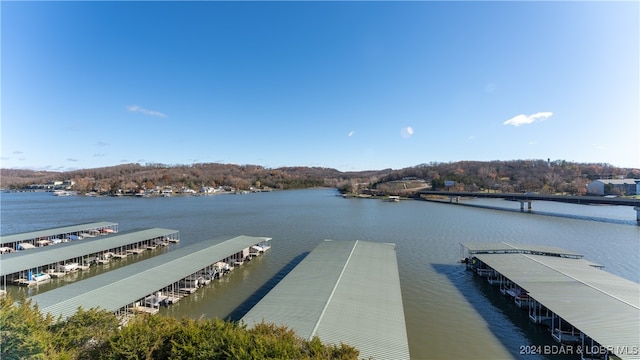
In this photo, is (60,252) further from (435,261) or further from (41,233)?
(435,261)

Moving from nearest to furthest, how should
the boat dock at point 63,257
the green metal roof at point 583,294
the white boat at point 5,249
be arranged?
the green metal roof at point 583,294 → the boat dock at point 63,257 → the white boat at point 5,249

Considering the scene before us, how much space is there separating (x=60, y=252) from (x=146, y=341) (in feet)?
53.4

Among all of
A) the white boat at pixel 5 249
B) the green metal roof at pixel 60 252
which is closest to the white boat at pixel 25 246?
the white boat at pixel 5 249

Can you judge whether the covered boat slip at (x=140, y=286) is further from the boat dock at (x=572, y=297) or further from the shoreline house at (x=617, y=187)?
the shoreline house at (x=617, y=187)

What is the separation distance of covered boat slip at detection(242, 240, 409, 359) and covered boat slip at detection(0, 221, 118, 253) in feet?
69.3

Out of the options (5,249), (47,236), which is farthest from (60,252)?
(47,236)

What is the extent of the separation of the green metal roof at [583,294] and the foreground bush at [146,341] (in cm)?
755

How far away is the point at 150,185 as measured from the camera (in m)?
103

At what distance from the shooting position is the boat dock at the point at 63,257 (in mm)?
15312

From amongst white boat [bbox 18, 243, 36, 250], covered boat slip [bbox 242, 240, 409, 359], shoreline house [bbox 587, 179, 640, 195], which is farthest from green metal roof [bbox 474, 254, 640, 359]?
shoreline house [bbox 587, 179, 640, 195]

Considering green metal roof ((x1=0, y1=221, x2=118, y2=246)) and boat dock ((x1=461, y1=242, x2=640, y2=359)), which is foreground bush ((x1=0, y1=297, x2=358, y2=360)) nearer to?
boat dock ((x1=461, y1=242, x2=640, y2=359))

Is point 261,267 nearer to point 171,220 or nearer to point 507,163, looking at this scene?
point 171,220

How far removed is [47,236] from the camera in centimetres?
2328

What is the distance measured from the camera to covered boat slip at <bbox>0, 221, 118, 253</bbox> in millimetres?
21467
